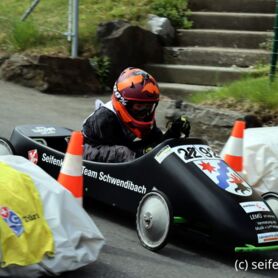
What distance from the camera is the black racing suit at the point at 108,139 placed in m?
5.42

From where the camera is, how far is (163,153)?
4934mm

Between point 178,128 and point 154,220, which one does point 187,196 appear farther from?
point 178,128

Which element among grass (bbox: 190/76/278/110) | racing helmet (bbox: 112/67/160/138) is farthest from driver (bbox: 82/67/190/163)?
grass (bbox: 190/76/278/110)

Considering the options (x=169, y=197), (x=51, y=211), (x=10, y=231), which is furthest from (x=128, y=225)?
(x=10, y=231)

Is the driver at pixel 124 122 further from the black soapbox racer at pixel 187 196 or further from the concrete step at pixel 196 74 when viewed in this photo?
the concrete step at pixel 196 74

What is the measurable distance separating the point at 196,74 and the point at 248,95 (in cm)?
263

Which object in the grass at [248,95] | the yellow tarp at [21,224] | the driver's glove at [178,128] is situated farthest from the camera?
the grass at [248,95]

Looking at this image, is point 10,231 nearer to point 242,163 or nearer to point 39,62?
point 242,163

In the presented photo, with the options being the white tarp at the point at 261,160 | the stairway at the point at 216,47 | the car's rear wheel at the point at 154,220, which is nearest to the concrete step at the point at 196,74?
the stairway at the point at 216,47

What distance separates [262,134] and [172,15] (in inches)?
222

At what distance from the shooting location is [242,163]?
598 cm

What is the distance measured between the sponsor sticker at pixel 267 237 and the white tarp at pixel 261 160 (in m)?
1.30

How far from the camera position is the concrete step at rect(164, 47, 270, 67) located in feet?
34.1

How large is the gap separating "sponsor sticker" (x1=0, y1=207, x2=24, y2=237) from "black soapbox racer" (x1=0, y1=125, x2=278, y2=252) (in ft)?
3.76
